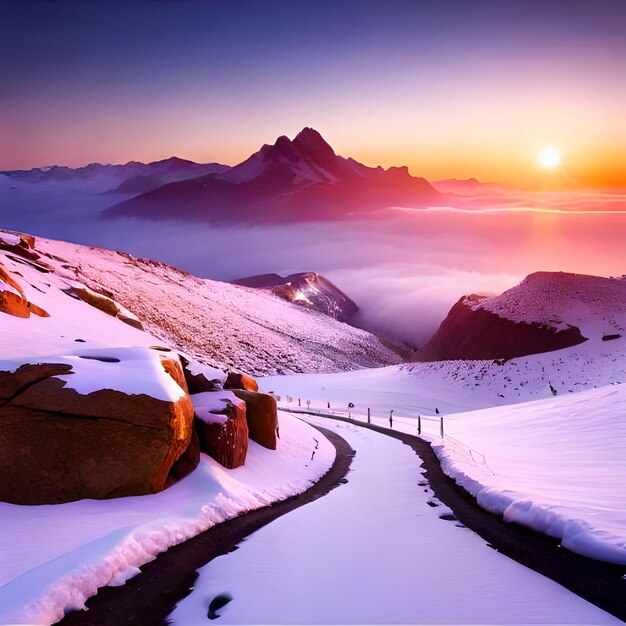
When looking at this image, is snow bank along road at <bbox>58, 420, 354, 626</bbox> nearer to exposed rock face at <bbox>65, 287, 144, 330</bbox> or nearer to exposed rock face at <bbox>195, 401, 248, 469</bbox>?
exposed rock face at <bbox>195, 401, 248, 469</bbox>

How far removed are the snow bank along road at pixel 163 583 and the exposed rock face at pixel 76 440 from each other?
2592 millimetres

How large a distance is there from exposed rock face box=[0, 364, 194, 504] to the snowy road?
3.71 meters

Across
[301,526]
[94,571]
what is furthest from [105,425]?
[301,526]

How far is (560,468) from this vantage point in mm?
15789

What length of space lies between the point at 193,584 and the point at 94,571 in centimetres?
173

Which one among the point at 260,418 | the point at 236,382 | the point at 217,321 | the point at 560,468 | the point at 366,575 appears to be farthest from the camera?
the point at 217,321

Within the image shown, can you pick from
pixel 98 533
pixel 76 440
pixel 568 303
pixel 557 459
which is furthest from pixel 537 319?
pixel 98 533

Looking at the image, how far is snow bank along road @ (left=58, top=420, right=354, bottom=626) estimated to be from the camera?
759 cm

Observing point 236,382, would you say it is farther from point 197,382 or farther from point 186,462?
point 186,462

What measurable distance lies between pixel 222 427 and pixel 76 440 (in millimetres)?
5130

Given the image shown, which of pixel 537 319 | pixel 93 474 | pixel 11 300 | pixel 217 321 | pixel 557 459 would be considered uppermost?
pixel 11 300

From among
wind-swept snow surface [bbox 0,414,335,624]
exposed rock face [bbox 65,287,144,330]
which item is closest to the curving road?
wind-swept snow surface [bbox 0,414,335,624]

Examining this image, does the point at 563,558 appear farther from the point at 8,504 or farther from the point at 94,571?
the point at 8,504

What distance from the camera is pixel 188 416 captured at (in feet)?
48.3
